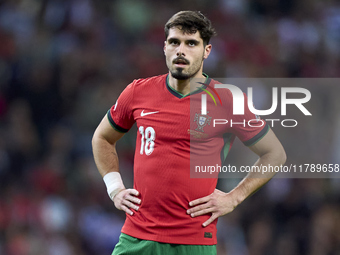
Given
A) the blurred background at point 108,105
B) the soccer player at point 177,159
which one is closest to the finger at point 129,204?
the soccer player at point 177,159

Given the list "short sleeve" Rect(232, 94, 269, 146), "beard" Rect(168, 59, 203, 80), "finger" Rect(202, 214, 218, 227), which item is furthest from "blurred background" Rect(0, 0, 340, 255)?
"beard" Rect(168, 59, 203, 80)

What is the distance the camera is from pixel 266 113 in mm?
6824

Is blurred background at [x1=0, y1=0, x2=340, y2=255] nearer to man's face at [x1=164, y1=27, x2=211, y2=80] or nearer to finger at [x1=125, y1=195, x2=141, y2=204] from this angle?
finger at [x1=125, y1=195, x2=141, y2=204]

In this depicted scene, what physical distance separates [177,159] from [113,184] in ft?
2.29

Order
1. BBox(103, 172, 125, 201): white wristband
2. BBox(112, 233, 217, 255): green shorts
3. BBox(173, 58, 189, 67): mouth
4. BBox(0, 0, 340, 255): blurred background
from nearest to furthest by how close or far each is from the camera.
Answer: BBox(112, 233, 217, 255): green shorts → BBox(173, 58, 189, 67): mouth → BBox(103, 172, 125, 201): white wristband → BBox(0, 0, 340, 255): blurred background

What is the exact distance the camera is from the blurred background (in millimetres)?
6883

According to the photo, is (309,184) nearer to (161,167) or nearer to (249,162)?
(249,162)

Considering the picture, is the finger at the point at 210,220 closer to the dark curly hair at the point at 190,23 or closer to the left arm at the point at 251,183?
the left arm at the point at 251,183

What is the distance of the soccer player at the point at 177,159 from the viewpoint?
346 centimetres

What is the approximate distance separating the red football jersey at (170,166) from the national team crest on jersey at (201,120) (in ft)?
0.07

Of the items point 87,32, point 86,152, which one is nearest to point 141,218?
point 86,152

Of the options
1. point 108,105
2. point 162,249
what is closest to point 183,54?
point 162,249

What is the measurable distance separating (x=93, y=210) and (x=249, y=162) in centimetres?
223

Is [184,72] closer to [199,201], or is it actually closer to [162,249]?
[199,201]
